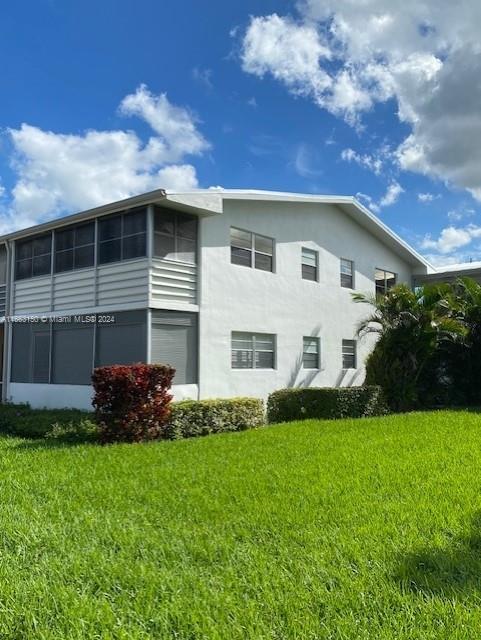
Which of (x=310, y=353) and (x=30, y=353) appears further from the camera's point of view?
(x=310, y=353)

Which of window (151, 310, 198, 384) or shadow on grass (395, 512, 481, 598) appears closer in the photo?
shadow on grass (395, 512, 481, 598)

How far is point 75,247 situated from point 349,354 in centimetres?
1048

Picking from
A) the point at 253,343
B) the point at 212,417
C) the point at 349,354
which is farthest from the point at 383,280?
the point at 212,417

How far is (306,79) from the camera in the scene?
580 inches

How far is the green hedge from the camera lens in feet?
48.0

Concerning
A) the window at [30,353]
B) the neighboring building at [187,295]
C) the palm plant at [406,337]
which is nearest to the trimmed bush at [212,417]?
the neighboring building at [187,295]

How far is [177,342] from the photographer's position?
44.6ft

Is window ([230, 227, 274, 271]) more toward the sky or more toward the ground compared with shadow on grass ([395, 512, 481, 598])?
more toward the sky

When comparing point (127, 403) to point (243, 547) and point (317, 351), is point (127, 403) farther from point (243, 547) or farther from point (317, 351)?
point (317, 351)

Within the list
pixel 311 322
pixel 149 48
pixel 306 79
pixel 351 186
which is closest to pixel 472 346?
pixel 311 322

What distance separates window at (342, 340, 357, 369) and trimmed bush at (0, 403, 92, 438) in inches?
393

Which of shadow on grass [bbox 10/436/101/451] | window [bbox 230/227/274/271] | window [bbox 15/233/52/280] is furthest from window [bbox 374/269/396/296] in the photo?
shadow on grass [bbox 10/436/101/451]

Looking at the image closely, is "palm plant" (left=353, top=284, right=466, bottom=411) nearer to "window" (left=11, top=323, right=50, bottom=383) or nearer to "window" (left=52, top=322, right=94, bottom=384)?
"window" (left=52, top=322, right=94, bottom=384)

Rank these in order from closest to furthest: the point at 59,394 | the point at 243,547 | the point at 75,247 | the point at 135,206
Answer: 1. the point at 243,547
2. the point at 135,206
3. the point at 59,394
4. the point at 75,247
